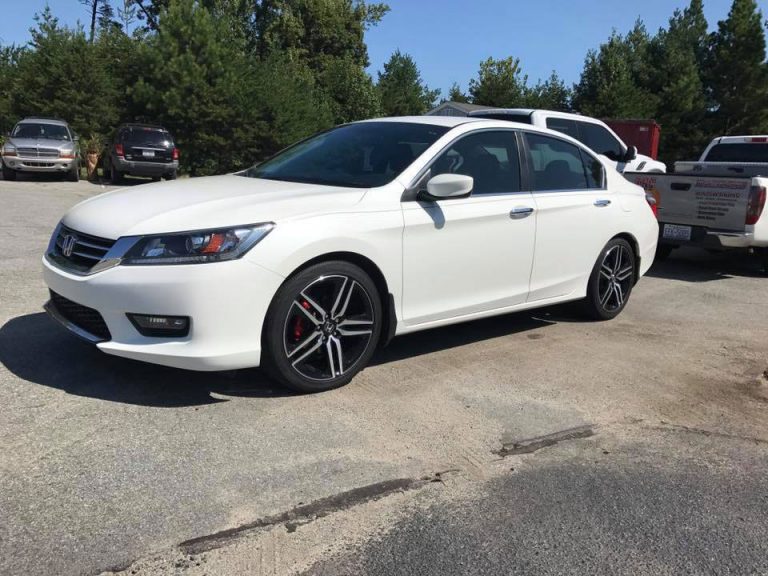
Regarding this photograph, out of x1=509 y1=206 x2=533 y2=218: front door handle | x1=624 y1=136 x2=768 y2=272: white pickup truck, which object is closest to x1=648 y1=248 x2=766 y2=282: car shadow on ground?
x1=624 y1=136 x2=768 y2=272: white pickup truck

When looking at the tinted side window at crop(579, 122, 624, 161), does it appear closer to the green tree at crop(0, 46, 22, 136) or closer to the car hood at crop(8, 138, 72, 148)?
the car hood at crop(8, 138, 72, 148)

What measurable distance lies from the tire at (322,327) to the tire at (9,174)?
17.8 metres

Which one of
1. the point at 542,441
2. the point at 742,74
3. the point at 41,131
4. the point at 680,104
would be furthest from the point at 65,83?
the point at 742,74

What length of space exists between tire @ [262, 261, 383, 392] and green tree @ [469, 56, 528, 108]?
118ft

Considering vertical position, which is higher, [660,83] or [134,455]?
[660,83]

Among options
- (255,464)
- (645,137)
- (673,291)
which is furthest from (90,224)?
(645,137)

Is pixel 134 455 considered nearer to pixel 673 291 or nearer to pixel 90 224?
pixel 90 224

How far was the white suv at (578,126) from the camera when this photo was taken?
998 cm

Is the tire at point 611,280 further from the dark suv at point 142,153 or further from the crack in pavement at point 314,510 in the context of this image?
the dark suv at point 142,153

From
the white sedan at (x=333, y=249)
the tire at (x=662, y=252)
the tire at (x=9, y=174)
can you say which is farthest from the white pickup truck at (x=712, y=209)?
the tire at (x=9, y=174)

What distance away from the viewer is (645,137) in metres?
23.5

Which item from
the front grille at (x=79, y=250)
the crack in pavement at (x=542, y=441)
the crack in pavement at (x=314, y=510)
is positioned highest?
the front grille at (x=79, y=250)

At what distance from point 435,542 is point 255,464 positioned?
3.18 ft

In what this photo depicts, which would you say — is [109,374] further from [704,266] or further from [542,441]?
[704,266]
